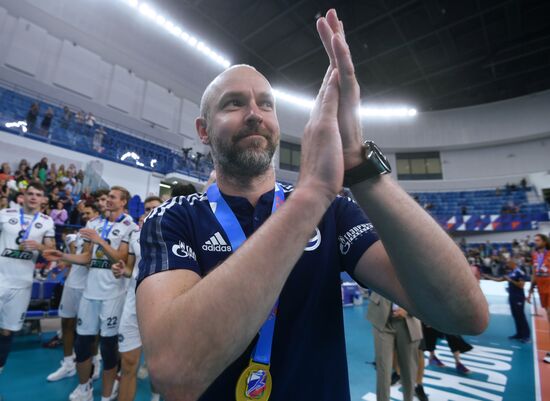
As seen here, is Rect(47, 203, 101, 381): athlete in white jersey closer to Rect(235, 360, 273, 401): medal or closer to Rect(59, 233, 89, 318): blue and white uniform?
Rect(59, 233, 89, 318): blue and white uniform

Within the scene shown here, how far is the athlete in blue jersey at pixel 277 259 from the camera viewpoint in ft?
1.88

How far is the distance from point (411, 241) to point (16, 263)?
4.54m

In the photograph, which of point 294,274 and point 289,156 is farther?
point 289,156

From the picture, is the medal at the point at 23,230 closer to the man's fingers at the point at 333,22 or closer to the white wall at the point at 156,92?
the man's fingers at the point at 333,22

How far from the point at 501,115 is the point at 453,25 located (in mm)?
12430

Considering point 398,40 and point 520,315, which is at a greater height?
point 398,40

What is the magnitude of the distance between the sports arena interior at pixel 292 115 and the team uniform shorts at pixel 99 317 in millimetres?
780

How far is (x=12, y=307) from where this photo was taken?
3369mm

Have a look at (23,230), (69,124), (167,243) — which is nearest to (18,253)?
(23,230)

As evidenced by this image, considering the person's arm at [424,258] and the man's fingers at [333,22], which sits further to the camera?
the man's fingers at [333,22]

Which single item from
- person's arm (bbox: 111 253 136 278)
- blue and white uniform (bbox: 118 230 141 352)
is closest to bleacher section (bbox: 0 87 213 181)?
person's arm (bbox: 111 253 136 278)

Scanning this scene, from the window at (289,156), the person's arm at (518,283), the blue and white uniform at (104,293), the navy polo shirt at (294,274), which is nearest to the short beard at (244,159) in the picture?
the navy polo shirt at (294,274)

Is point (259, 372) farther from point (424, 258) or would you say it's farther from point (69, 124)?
point (69, 124)

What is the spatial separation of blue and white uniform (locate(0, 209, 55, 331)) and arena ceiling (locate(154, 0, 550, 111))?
1250 cm
